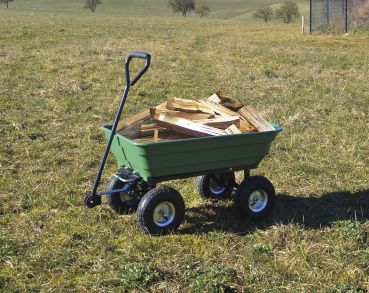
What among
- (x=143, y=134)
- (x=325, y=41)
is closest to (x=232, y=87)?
(x=143, y=134)

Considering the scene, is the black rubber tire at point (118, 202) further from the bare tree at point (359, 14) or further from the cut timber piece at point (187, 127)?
the bare tree at point (359, 14)

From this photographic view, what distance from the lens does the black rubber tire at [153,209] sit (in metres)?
5.09

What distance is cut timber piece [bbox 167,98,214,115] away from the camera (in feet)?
18.6

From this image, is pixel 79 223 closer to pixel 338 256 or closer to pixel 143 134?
pixel 143 134

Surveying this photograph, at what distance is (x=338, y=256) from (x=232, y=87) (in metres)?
8.86

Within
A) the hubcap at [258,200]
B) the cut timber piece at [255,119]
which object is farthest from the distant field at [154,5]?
the hubcap at [258,200]

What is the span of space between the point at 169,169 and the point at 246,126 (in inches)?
45.6

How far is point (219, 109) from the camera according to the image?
19.4ft

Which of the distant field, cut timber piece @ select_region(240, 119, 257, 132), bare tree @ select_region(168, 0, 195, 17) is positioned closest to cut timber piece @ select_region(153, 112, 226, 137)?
cut timber piece @ select_region(240, 119, 257, 132)

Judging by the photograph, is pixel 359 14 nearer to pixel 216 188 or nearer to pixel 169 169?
pixel 216 188

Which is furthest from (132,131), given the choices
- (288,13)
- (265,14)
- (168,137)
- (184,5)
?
(184,5)

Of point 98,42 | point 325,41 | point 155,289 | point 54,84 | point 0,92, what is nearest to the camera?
point 155,289

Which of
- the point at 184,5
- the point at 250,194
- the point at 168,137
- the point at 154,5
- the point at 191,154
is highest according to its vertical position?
the point at 154,5

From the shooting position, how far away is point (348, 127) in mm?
9328
